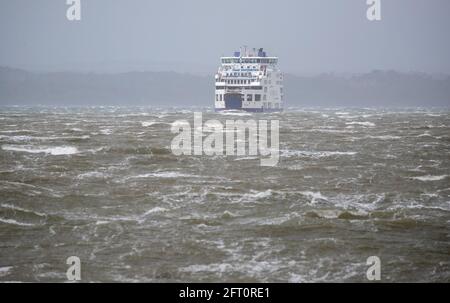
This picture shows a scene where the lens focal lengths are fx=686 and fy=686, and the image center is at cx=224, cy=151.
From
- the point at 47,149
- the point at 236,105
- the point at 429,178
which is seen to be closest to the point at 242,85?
the point at 236,105

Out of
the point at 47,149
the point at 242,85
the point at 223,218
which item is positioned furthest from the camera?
the point at 242,85

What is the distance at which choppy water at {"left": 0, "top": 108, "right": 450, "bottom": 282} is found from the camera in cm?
1798

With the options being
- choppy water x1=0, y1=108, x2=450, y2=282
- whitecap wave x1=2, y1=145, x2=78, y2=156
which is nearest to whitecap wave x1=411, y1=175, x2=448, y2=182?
choppy water x1=0, y1=108, x2=450, y2=282

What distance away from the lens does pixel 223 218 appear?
23.6 meters

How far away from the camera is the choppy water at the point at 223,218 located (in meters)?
18.0

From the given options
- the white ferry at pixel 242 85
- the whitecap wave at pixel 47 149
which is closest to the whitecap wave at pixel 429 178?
the whitecap wave at pixel 47 149

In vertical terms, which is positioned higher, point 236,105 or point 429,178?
point 429,178

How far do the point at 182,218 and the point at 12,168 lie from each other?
16.2 meters

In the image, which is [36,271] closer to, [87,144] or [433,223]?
[433,223]

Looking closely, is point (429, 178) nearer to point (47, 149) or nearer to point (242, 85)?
point (47, 149)

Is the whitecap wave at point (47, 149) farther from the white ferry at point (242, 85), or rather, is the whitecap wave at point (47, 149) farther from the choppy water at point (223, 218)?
the white ferry at point (242, 85)
